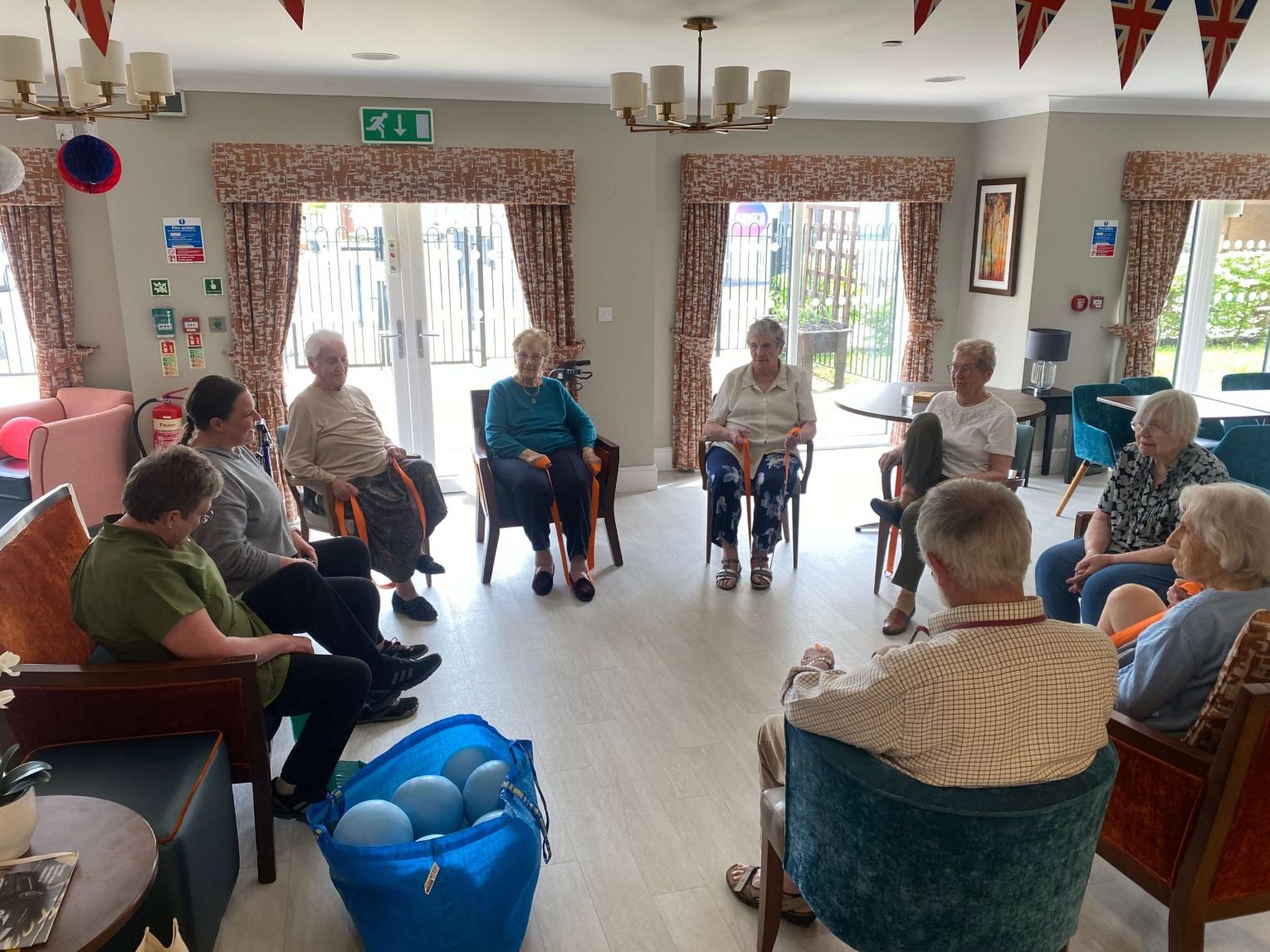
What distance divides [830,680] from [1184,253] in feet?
21.8

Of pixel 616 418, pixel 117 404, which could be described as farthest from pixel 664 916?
pixel 117 404

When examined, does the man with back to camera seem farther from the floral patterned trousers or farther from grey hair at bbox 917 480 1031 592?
the floral patterned trousers

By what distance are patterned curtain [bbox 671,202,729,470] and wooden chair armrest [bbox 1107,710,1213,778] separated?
4.51 m

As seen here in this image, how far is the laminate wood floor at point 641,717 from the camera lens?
2.22 meters

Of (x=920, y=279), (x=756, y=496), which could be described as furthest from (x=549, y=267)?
(x=920, y=279)

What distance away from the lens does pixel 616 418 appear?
19.5 ft

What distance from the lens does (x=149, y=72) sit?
9.91 feet

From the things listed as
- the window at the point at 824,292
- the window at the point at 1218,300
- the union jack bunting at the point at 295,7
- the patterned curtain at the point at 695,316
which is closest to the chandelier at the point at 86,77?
the union jack bunting at the point at 295,7

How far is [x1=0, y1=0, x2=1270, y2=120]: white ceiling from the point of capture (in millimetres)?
3361

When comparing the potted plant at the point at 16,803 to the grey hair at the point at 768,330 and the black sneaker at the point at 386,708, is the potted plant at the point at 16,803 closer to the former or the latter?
the black sneaker at the point at 386,708

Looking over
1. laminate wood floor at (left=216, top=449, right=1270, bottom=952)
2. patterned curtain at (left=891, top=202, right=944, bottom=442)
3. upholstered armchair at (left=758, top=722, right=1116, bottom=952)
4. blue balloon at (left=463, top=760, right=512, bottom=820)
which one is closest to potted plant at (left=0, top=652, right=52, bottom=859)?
laminate wood floor at (left=216, top=449, right=1270, bottom=952)

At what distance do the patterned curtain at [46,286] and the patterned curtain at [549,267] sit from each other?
2.50 meters

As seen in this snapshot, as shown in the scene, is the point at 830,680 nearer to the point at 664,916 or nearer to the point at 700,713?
the point at 664,916

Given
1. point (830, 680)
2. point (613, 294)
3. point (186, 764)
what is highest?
point (613, 294)
